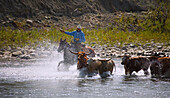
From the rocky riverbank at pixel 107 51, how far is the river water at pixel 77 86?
8.78 meters

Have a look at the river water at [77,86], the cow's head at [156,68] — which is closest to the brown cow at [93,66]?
the river water at [77,86]

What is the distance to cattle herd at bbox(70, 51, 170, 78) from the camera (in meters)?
13.7

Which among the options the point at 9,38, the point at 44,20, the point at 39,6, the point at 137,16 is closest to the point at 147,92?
the point at 9,38

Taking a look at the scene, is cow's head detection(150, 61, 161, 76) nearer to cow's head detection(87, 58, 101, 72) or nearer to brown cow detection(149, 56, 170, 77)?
brown cow detection(149, 56, 170, 77)

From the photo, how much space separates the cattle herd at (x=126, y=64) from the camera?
1366 cm

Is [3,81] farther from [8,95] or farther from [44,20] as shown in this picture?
[44,20]

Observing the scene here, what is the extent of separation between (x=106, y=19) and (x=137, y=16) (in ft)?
19.8

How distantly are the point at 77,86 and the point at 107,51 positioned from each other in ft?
49.5

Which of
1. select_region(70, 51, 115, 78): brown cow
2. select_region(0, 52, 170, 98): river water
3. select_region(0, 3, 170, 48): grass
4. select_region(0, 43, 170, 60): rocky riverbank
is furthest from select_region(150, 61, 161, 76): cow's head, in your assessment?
select_region(0, 3, 170, 48): grass

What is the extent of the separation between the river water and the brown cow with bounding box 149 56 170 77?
0.39 meters

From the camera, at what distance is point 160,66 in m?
13.7

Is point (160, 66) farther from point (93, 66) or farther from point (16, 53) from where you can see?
point (16, 53)

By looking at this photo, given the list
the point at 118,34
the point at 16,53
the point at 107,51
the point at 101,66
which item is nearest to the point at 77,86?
the point at 101,66

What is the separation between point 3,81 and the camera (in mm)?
12703
